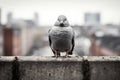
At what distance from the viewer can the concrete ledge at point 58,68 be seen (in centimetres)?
431

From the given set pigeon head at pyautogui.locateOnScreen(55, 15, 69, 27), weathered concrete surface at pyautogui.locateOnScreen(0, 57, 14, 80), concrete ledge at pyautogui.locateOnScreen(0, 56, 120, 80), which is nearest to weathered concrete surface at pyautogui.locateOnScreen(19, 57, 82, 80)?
concrete ledge at pyautogui.locateOnScreen(0, 56, 120, 80)

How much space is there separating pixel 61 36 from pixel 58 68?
48 centimetres

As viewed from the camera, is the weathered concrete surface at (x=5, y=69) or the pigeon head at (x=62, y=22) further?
the pigeon head at (x=62, y=22)

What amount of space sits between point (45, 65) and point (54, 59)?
151 millimetres

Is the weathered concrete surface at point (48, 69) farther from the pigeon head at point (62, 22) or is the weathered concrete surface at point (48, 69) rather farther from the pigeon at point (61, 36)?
the pigeon head at point (62, 22)

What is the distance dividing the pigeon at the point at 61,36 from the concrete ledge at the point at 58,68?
10.7 inches

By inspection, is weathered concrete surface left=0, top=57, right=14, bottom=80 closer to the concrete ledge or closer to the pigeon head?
the concrete ledge

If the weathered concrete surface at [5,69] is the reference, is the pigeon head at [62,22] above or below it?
above

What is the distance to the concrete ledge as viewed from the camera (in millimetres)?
4312

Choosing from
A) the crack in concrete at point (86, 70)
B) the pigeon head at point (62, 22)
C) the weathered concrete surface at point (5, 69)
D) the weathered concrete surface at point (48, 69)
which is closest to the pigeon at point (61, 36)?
the pigeon head at point (62, 22)

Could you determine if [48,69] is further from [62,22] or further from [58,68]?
[62,22]

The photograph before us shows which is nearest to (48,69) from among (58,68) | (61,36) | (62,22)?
(58,68)

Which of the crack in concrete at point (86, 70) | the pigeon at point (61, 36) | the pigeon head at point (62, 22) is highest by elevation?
the pigeon head at point (62, 22)

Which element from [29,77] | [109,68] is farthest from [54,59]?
[109,68]
